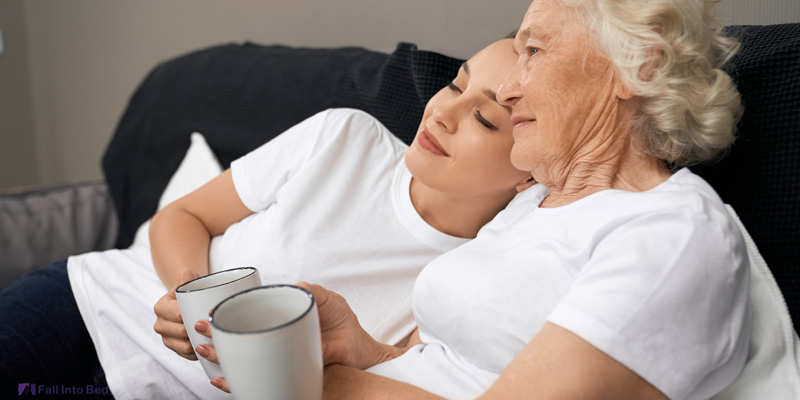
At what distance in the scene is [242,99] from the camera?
1.64m

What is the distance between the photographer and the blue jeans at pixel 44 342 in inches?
40.1


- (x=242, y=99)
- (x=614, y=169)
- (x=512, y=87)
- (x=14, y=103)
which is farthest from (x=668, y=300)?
(x=14, y=103)

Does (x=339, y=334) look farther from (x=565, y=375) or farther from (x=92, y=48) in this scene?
(x=92, y=48)

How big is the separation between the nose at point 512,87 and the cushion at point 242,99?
0.32 meters

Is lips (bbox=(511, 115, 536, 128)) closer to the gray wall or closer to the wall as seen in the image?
the gray wall

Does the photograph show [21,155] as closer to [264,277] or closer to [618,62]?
[264,277]

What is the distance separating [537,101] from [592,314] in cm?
29

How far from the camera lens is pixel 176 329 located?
86 centimetres

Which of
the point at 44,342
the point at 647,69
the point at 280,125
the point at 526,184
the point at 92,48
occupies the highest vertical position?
the point at 647,69

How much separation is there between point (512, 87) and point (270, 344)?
0.46m

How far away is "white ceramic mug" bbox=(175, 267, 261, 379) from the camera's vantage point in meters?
0.68

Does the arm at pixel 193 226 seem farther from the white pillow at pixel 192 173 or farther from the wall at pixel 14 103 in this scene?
the wall at pixel 14 103

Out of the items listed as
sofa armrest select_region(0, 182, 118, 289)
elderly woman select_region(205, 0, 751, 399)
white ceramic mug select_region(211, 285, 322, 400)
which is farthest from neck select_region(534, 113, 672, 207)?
sofa armrest select_region(0, 182, 118, 289)

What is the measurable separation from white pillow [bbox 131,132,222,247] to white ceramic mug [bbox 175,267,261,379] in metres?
0.89
